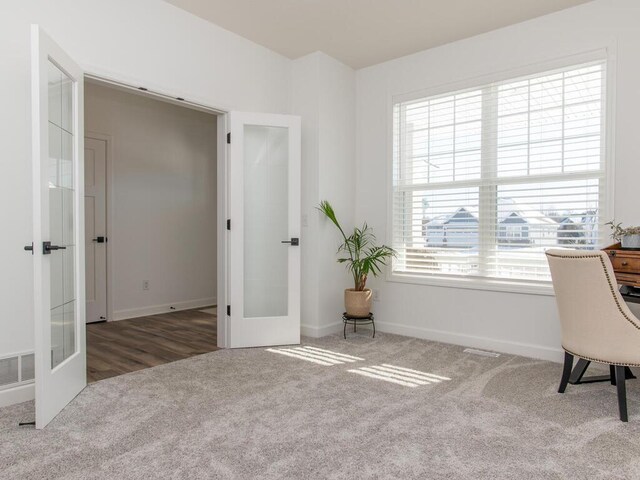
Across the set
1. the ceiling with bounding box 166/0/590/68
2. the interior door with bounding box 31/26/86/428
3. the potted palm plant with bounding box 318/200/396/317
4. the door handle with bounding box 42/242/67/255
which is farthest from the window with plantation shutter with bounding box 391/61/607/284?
the door handle with bounding box 42/242/67/255

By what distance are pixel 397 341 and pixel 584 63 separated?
2749 millimetres

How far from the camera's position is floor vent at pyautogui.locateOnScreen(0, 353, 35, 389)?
2.56 metres

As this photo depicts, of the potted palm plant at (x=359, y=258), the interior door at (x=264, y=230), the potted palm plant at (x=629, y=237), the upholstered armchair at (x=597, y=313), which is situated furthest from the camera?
the potted palm plant at (x=359, y=258)

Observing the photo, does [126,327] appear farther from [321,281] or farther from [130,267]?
[321,281]

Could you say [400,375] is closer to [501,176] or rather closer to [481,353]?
A: [481,353]

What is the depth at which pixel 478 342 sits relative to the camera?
12.8ft

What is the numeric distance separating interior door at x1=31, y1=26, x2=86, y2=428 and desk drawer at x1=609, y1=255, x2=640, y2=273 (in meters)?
3.33

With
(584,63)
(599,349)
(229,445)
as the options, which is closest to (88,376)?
(229,445)

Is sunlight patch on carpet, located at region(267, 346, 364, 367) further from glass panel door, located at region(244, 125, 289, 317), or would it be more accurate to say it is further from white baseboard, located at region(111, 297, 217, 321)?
white baseboard, located at region(111, 297, 217, 321)

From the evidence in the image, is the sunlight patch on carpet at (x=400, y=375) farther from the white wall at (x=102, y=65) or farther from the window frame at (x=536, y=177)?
the white wall at (x=102, y=65)

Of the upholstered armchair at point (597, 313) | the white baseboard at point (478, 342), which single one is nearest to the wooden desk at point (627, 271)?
the upholstered armchair at point (597, 313)

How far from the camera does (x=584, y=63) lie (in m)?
3.40

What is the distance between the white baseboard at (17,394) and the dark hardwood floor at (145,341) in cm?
38

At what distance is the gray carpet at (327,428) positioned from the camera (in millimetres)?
1897
